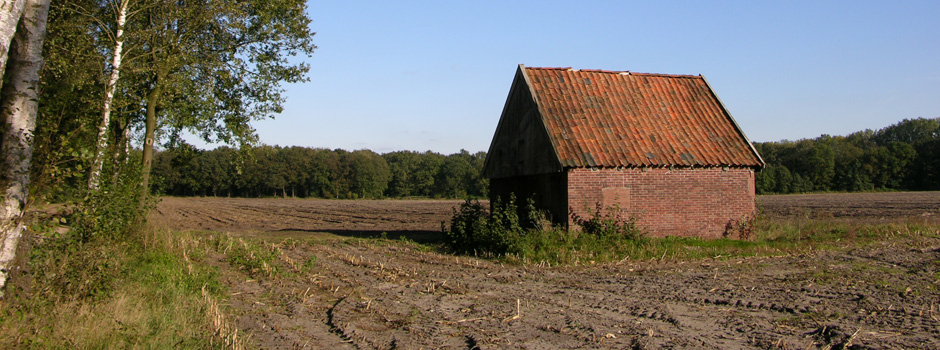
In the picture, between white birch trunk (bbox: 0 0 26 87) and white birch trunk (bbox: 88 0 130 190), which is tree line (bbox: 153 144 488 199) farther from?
white birch trunk (bbox: 0 0 26 87)

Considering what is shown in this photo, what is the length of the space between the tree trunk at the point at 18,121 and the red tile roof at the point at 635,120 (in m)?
12.0

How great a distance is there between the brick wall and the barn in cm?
3

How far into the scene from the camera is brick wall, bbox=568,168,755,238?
1634 cm

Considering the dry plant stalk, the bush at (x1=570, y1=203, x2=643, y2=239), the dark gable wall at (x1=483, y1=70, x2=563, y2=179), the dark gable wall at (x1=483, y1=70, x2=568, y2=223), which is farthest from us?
the dark gable wall at (x1=483, y1=70, x2=563, y2=179)

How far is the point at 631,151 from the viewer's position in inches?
672

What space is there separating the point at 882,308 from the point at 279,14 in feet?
64.1

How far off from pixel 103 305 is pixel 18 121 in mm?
2279

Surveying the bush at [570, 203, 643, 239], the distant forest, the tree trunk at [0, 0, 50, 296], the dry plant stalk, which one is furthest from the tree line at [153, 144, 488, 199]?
the tree trunk at [0, 0, 50, 296]

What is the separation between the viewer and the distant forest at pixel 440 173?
8719 centimetres

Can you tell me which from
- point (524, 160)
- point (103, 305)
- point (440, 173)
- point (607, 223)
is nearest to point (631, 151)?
point (607, 223)

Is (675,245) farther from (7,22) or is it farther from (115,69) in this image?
(115,69)

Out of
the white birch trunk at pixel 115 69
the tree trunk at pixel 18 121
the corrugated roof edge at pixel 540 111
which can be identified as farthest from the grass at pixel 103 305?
the corrugated roof edge at pixel 540 111

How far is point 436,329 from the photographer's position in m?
7.52

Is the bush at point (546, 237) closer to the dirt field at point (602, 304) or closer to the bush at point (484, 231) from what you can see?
the bush at point (484, 231)
